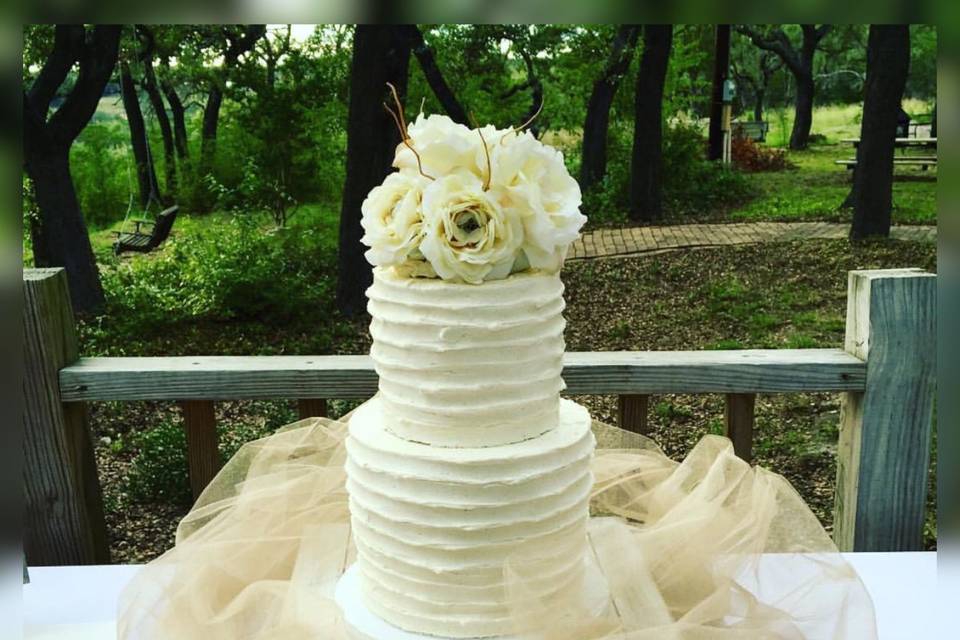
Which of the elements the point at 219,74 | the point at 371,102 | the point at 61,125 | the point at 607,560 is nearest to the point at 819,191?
the point at 371,102

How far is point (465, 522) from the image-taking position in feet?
3.44

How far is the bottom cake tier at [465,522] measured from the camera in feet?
3.44

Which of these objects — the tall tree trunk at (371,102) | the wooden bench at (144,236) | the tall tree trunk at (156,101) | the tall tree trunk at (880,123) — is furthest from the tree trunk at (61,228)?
the tall tree trunk at (880,123)

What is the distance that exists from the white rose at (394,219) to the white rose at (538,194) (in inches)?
4.1

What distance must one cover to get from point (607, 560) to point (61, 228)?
3.36 meters

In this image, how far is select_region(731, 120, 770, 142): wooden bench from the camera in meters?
3.99

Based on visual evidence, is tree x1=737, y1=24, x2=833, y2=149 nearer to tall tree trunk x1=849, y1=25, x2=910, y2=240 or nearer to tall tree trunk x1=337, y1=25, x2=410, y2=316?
tall tree trunk x1=849, y1=25, x2=910, y2=240

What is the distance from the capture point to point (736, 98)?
397cm

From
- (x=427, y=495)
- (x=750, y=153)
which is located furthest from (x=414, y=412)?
(x=750, y=153)

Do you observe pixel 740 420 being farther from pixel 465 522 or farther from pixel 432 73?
pixel 432 73

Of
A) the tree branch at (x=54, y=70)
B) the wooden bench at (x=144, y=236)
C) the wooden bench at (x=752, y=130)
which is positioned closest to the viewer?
the tree branch at (x=54, y=70)

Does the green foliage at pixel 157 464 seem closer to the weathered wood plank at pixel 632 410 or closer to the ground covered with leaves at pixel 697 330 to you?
the ground covered with leaves at pixel 697 330

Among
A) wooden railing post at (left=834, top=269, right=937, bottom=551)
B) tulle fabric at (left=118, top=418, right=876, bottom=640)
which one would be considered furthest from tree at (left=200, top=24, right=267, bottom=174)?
wooden railing post at (left=834, top=269, right=937, bottom=551)

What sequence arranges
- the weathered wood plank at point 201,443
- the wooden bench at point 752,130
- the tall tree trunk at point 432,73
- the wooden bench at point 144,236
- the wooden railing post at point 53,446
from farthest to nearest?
the wooden bench at point 752,130
the wooden bench at point 144,236
the tall tree trunk at point 432,73
the weathered wood plank at point 201,443
the wooden railing post at point 53,446
